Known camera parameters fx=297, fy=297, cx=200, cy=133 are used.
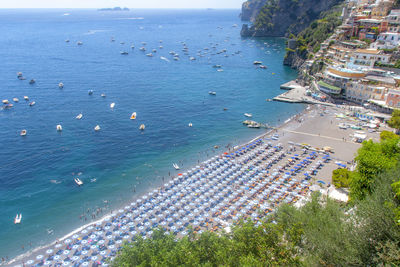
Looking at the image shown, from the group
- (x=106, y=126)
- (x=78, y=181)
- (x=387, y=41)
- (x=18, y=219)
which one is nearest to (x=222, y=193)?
(x=78, y=181)

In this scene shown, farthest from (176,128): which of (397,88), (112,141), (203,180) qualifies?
(397,88)

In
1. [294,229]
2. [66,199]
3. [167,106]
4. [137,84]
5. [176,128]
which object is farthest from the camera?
[137,84]

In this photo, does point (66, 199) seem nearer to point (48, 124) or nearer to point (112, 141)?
point (112, 141)

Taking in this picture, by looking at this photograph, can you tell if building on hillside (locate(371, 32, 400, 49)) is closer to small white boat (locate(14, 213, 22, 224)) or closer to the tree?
the tree

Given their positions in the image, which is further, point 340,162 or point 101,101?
point 101,101

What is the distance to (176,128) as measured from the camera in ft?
243

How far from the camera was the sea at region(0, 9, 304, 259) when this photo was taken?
155 ft

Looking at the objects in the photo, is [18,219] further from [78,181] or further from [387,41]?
[387,41]

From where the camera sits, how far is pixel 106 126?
73.9 meters

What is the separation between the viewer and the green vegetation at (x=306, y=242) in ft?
70.4

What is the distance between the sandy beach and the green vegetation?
303 inches

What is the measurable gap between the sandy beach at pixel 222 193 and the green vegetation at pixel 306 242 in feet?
25.3

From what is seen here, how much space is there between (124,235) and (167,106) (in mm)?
53465

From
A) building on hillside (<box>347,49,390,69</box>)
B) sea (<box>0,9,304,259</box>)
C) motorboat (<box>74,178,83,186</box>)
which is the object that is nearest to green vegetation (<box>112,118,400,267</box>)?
sea (<box>0,9,304,259</box>)
